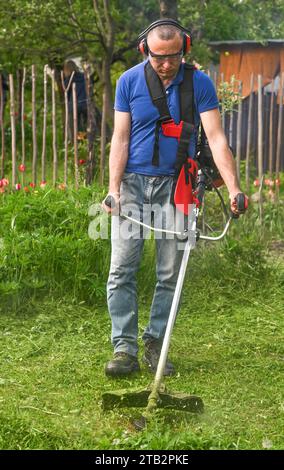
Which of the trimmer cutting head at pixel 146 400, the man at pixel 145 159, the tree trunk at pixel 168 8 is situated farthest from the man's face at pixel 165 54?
the tree trunk at pixel 168 8

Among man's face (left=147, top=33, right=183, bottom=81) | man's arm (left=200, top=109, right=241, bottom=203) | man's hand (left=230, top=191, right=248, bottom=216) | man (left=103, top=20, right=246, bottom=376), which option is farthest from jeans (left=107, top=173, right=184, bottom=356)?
man's face (left=147, top=33, right=183, bottom=81)

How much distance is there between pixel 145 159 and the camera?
532 centimetres

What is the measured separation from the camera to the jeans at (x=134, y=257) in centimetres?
537

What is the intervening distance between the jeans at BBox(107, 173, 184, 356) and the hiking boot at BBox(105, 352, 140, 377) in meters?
0.03

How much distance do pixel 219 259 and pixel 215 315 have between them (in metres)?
0.68

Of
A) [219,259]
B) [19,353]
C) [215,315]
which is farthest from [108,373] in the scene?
[219,259]

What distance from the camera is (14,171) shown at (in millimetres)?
9078

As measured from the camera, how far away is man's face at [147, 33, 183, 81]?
5.10 m

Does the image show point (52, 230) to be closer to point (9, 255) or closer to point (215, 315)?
point (9, 255)

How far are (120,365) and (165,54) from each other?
1.66 meters

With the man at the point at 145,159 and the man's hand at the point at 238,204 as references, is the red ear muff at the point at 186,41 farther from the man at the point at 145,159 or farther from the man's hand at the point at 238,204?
the man's hand at the point at 238,204

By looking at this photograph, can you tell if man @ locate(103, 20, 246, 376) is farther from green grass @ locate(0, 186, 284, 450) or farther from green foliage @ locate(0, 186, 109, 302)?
green foliage @ locate(0, 186, 109, 302)
